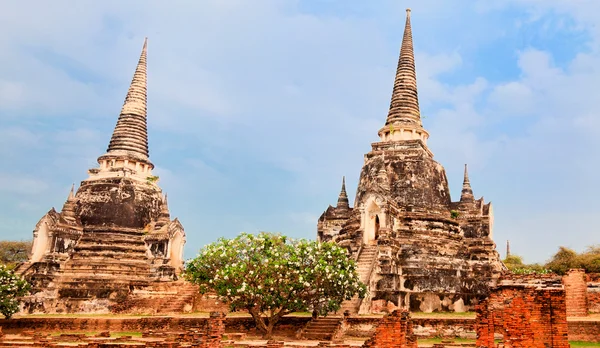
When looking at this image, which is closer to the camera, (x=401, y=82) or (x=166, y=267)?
(x=166, y=267)

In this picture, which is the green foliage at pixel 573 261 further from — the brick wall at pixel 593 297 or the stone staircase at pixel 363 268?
the stone staircase at pixel 363 268

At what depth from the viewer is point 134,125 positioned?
133ft

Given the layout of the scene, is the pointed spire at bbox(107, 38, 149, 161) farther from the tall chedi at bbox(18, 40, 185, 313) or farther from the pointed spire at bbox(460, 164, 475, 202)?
the pointed spire at bbox(460, 164, 475, 202)

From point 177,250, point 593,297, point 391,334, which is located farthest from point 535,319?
point 177,250

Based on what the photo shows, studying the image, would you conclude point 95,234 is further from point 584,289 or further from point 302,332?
point 584,289

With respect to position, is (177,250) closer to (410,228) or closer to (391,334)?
(410,228)

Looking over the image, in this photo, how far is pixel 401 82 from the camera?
1512 inches

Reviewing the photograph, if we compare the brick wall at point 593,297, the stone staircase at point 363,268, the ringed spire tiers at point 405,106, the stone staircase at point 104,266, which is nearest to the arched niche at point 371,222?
the stone staircase at point 363,268

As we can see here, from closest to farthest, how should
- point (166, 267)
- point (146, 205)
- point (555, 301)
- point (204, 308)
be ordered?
point (555, 301) < point (204, 308) < point (166, 267) < point (146, 205)

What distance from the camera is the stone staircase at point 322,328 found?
22997 millimetres

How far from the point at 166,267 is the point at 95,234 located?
5241mm

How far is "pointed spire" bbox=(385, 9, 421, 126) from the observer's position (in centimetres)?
3691

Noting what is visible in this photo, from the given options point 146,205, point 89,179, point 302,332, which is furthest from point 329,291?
point 89,179

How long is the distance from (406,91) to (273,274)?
64.4 ft
